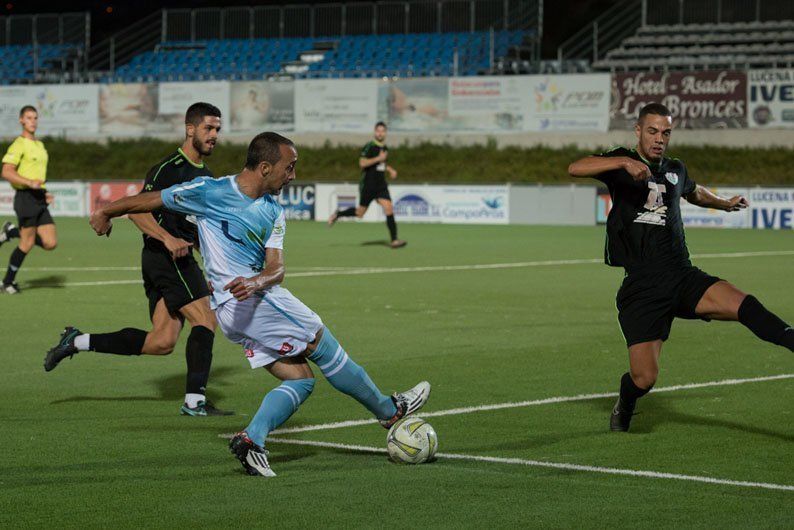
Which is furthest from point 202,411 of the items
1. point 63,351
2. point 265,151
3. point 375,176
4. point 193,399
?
point 375,176

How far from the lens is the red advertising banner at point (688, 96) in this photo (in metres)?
40.7

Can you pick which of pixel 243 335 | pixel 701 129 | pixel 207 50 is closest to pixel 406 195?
pixel 701 129

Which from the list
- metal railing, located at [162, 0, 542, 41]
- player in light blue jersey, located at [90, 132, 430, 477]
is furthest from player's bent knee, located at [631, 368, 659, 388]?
metal railing, located at [162, 0, 542, 41]

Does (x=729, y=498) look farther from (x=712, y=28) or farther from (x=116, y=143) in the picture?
(x=116, y=143)

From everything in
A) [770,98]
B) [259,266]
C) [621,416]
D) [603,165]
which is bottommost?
[621,416]

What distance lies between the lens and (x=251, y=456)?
6.80m

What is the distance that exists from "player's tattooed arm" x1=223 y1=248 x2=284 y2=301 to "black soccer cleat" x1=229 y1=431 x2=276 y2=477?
737mm

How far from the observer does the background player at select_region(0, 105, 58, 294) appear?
1738cm

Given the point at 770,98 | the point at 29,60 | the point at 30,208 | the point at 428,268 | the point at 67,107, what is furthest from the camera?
the point at 29,60

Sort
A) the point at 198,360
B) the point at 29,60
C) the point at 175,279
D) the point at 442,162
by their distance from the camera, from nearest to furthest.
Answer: the point at 198,360 → the point at 175,279 → the point at 442,162 → the point at 29,60

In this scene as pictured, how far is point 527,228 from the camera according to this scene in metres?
36.2

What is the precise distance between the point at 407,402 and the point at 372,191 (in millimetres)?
20185

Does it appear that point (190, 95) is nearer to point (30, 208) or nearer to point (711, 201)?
point (30, 208)

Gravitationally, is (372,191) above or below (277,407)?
above
